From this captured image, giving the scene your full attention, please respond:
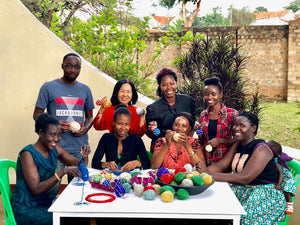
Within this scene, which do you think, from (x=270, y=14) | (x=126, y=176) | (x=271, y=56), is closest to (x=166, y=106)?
(x=126, y=176)

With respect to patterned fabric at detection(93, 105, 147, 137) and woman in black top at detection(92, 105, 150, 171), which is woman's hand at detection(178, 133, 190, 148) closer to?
woman in black top at detection(92, 105, 150, 171)

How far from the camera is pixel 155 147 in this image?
10.2 feet

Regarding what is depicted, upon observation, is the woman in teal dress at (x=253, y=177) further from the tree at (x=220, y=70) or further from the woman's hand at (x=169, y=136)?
the tree at (x=220, y=70)

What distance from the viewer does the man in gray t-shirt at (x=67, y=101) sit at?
335cm

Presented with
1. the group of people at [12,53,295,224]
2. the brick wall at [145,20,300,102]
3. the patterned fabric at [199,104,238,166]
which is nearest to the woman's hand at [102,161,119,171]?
the group of people at [12,53,295,224]

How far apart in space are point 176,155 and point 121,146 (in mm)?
445

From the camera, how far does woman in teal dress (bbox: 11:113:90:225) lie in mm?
2555

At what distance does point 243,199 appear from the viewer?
2.87m

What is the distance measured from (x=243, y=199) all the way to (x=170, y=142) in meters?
0.68

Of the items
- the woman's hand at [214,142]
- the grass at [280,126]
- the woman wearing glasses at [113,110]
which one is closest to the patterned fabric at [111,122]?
the woman wearing glasses at [113,110]

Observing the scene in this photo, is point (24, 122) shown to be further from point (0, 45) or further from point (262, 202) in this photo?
point (262, 202)

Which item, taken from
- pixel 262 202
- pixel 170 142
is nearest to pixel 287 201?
pixel 262 202

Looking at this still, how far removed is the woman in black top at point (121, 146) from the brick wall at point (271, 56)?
966cm

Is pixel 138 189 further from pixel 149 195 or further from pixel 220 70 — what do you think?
pixel 220 70
